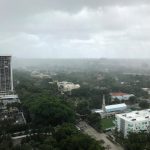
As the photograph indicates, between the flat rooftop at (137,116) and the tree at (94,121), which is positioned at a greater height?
the flat rooftop at (137,116)

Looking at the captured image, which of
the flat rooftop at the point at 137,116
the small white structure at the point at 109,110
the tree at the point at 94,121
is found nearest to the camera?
the flat rooftop at the point at 137,116

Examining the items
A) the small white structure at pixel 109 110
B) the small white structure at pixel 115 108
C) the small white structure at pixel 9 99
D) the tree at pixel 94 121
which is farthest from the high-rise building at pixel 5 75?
the tree at pixel 94 121

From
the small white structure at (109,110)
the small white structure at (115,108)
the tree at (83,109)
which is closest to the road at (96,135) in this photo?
the tree at (83,109)

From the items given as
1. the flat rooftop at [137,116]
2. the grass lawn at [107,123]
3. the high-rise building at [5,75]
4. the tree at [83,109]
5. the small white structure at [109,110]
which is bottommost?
the grass lawn at [107,123]

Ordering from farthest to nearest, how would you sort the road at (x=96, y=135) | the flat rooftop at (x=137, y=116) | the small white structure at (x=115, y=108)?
the small white structure at (x=115, y=108) < the flat rooftop at (x=137, y=116) < the road at (x=96, y=135)

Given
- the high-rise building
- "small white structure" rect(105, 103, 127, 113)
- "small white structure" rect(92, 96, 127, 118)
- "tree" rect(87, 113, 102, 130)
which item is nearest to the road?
"tree" rect(87, 113, 102, 130)

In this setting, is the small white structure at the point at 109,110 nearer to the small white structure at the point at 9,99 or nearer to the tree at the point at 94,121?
the tree at the point at 94,121

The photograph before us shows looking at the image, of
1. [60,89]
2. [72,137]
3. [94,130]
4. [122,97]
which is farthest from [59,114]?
[60,89]

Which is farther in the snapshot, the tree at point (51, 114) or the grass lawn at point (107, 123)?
the grass lawn at point (107, 123)
